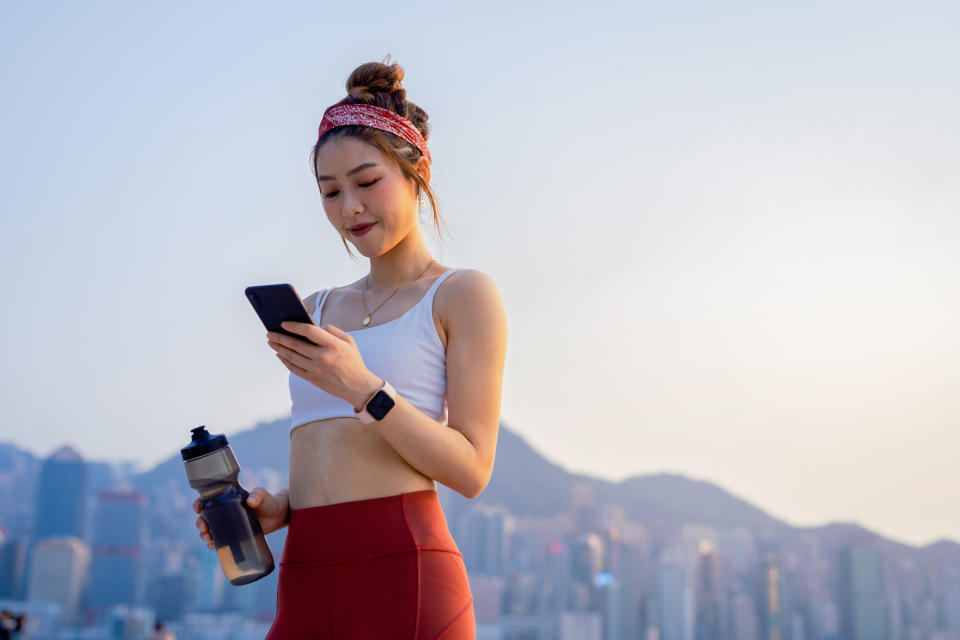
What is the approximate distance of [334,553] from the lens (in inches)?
59.4

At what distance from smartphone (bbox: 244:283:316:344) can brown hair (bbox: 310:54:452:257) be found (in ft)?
1.36

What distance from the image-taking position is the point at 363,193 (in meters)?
1.68

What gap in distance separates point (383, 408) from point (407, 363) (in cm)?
22

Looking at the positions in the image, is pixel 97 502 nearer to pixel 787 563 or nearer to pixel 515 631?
pixel 515 631

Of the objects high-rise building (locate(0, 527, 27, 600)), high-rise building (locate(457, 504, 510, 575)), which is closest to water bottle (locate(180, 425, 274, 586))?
high-rise building (locate(457, 504, 510, 575))

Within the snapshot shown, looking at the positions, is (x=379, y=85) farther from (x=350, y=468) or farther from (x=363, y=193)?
(x=350, y=468)

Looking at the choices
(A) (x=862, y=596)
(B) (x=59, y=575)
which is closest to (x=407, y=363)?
(A) (x=862, y=596)

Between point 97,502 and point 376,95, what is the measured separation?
9725cm

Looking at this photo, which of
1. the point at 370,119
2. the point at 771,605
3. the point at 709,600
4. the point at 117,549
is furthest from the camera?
the point at 117,549

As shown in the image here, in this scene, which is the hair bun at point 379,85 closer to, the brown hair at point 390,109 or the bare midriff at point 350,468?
the brown hair at point 390,109

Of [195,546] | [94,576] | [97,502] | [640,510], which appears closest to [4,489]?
[97,502]

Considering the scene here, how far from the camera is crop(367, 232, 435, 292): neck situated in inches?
71.3

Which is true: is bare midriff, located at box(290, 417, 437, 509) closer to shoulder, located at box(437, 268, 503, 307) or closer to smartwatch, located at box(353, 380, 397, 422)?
smartwatch, located at box(353, 380, 397, 422)

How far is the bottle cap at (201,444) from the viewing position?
5.31ft
